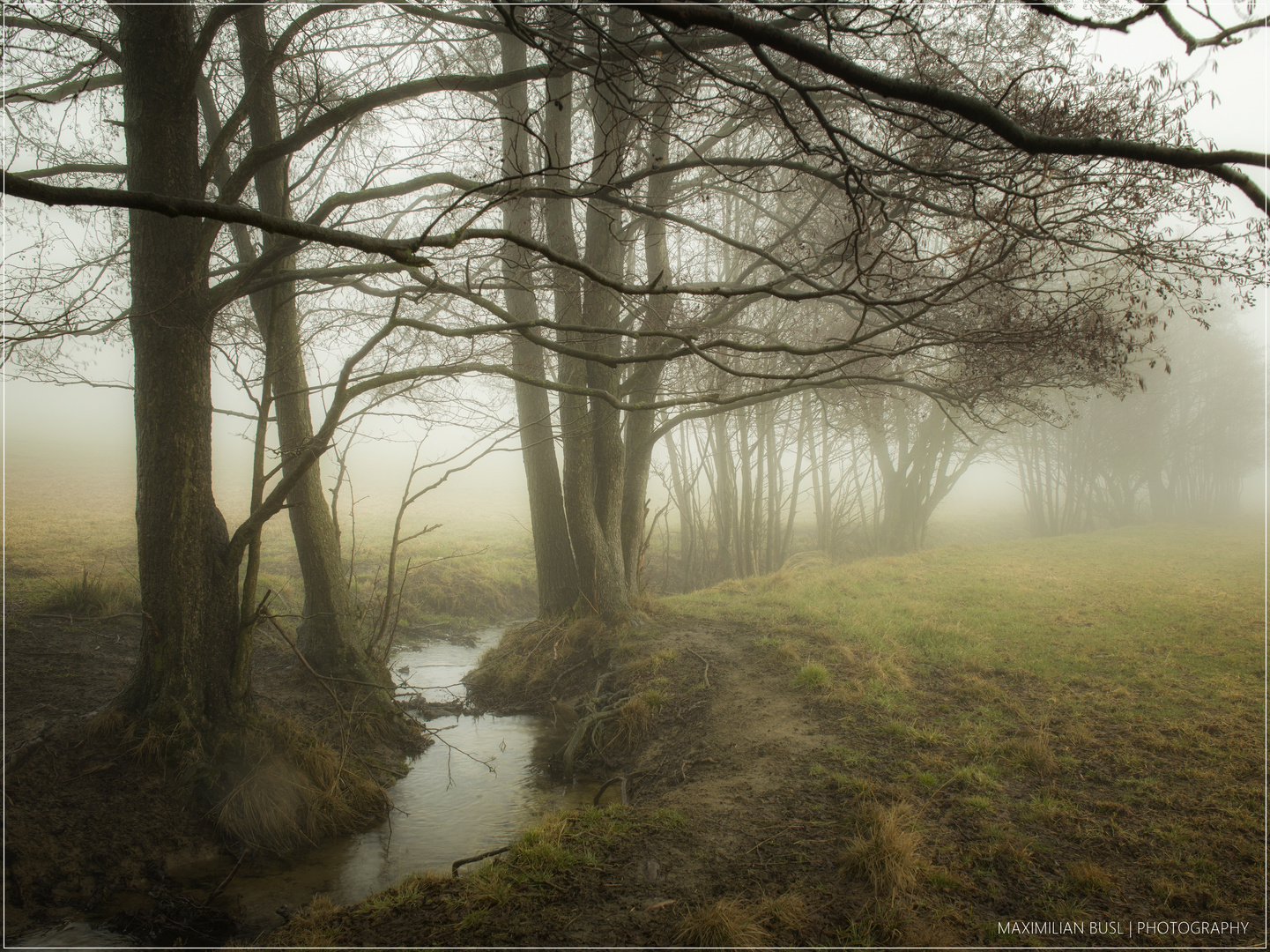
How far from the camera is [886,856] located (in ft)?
12.4

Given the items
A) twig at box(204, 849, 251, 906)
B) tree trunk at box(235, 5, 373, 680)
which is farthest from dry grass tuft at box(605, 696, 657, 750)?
twig at box(204, 849, 251, 906)

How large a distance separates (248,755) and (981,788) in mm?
5633

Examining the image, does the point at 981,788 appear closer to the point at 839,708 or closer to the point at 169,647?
the point at 839,708

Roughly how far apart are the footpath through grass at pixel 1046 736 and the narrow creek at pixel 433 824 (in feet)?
8.69

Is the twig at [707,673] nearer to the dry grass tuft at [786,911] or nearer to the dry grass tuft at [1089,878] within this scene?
the dry grass tuft at [786,911]

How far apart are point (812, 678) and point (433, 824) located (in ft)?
12.8

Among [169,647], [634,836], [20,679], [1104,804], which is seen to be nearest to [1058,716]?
[1104,804]

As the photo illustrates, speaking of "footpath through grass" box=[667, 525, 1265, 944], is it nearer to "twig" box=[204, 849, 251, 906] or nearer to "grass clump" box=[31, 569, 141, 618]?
"twig" box=[204, 849, 251, 906]

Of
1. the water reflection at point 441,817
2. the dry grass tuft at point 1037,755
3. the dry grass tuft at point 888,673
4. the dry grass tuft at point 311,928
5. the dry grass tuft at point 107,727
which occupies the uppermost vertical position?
the dry grass tuft at point 107,727

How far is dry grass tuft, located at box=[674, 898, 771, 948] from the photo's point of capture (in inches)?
129

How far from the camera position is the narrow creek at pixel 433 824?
4.46 metres

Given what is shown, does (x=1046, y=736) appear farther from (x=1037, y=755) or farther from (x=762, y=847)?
(x=762, y=847)

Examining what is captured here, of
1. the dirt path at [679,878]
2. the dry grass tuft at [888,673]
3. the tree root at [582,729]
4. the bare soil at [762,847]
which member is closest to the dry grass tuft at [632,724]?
the tree root at [582,729]

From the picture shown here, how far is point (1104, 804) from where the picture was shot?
428 centimetres
